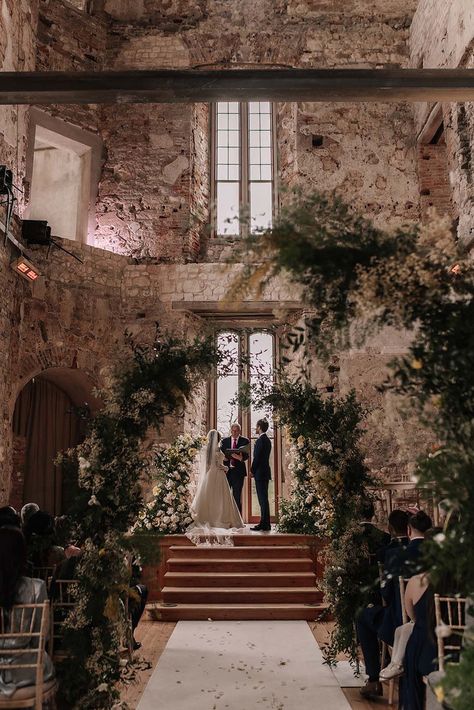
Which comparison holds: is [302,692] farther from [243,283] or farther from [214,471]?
[214,471]

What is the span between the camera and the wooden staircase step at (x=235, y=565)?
830cm

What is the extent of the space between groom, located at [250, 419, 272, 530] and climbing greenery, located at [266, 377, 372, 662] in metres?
3.67

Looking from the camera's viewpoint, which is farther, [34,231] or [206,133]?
[206,133]

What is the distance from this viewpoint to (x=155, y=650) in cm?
605

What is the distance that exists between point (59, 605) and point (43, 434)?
7.11 m

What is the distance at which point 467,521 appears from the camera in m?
2.30

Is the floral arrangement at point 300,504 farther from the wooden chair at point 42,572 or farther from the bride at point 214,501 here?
the wooden chair at point 42,572

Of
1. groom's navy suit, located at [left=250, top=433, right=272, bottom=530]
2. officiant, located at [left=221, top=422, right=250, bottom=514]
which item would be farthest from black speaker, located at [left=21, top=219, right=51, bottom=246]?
groom's navy suit, located at [left=250, top=433, right=272, bottom=530]

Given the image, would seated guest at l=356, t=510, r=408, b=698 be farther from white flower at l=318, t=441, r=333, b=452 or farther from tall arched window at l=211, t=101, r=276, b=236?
tall arched window at l=211, t=101, r=276, b=236

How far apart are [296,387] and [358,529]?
4.85 ft

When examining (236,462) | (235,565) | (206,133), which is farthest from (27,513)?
(206,133)

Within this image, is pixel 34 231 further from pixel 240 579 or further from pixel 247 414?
pixel 240 579

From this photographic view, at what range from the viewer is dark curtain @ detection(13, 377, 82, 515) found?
1063 centimetres

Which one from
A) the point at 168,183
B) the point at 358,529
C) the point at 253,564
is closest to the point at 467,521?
the point at 358,529
